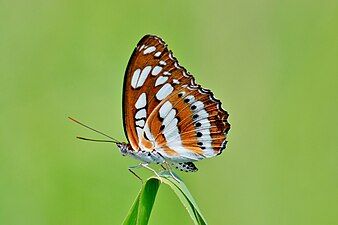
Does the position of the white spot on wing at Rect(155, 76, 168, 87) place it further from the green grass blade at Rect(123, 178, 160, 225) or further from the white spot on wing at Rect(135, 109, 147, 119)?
the green grass blade at Rect(123, 178, 160, 225)

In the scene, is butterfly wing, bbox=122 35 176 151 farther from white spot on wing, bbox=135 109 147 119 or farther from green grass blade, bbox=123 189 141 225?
green grass blade, bbox=123 189 141 225

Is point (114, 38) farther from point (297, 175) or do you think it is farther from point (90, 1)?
point (297, 175)

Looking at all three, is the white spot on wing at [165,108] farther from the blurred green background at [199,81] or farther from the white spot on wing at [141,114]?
the blurred green background at [199,81]

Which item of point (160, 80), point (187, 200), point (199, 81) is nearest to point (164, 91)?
point (160, 80)

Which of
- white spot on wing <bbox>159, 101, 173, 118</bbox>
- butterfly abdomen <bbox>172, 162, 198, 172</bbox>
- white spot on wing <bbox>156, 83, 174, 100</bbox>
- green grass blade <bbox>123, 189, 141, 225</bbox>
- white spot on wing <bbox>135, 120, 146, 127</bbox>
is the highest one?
white spot on wing <bbox>156, 83, 174, 100</bbox>

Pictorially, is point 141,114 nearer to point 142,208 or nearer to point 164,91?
point 164,91

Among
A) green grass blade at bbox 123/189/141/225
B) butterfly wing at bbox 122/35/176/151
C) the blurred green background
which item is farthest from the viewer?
the blurred green background

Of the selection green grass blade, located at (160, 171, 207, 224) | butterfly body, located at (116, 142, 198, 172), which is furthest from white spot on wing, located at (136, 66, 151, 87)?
green grass blade, located at (160, 171, 207, 224)

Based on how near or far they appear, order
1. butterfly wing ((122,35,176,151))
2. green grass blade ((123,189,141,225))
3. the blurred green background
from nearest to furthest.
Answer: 1. green grass blade ((123,189,141,225))
2. butterfly wing ((122,35,176,151))
3. the blurred green background

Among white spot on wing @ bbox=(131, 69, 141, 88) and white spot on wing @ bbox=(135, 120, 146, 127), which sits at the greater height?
white spot on wing @ bbox=(131, 69, 141, 88)

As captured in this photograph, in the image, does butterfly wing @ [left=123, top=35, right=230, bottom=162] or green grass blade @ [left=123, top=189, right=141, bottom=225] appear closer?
green grass blade @ [left=123, top=189, right=141, bottom=225]
